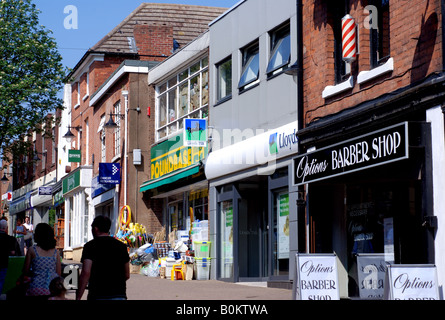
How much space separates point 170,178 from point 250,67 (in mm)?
6204

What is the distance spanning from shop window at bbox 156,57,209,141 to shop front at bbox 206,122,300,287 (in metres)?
2.67

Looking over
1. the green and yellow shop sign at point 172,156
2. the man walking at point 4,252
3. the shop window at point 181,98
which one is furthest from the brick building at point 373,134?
the shop window at point 181,98

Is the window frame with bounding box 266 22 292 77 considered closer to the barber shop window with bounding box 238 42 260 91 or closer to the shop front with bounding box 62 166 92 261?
the barber shop window with bounding box 238 42 260 91

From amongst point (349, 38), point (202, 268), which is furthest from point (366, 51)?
point (202, 268)

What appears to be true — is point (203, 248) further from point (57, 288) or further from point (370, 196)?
point (57, 288)

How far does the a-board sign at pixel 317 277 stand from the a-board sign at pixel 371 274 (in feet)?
6.48

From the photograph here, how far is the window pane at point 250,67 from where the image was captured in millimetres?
21641

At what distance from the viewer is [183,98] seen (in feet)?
90.7

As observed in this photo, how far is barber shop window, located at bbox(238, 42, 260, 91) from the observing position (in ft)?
71.0

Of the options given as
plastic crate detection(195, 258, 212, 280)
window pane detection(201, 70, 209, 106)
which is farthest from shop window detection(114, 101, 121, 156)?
plastic crate detection(195, 258, 212, 280)

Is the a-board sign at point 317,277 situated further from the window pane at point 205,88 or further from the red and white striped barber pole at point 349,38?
the window pane at point 205,88

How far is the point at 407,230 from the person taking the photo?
47.3 ft

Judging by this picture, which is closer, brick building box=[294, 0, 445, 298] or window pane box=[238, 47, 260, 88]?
brick building box=[294, 0, 445, 298]

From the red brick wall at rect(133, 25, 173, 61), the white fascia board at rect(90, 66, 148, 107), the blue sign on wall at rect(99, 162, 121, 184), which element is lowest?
the blue sign on wall at rect(99, 162, 121, 184)
